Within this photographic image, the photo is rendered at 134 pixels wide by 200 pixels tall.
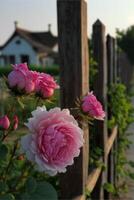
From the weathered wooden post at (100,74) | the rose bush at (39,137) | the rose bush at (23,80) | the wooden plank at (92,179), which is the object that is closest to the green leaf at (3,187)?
the rose bush at (39,137)

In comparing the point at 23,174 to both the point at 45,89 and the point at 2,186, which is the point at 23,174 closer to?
the point at 2,186

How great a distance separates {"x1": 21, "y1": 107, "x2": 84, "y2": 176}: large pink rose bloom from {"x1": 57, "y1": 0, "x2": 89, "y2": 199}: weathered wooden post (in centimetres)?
158

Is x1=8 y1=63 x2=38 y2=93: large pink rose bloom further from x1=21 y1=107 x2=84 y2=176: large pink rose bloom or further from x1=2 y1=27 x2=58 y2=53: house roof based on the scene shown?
x1=2 y1=27 x2=58 y2=53: house roof

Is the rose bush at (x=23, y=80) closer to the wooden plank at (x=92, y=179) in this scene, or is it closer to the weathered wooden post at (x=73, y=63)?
the weathered wooden post at (x=73, y=63)

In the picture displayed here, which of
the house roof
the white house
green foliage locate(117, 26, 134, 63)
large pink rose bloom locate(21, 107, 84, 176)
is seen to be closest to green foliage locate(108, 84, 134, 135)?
large pink rose bloom locate(21, 107, 84, 176)

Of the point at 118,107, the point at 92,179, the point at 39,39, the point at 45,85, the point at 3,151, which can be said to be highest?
the point at 39,39

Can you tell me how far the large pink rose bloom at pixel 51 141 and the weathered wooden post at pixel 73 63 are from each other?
62.0 inches

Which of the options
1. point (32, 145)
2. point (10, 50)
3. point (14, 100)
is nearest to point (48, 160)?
point (32, 145)

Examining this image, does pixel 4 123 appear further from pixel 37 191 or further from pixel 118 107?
pixel 118 107

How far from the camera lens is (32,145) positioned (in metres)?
1.58

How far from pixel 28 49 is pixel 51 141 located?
7676 centimetres

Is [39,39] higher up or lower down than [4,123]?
higher up

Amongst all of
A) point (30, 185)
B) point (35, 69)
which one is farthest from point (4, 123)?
point (35, 69)

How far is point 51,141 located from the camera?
159 centimetres
